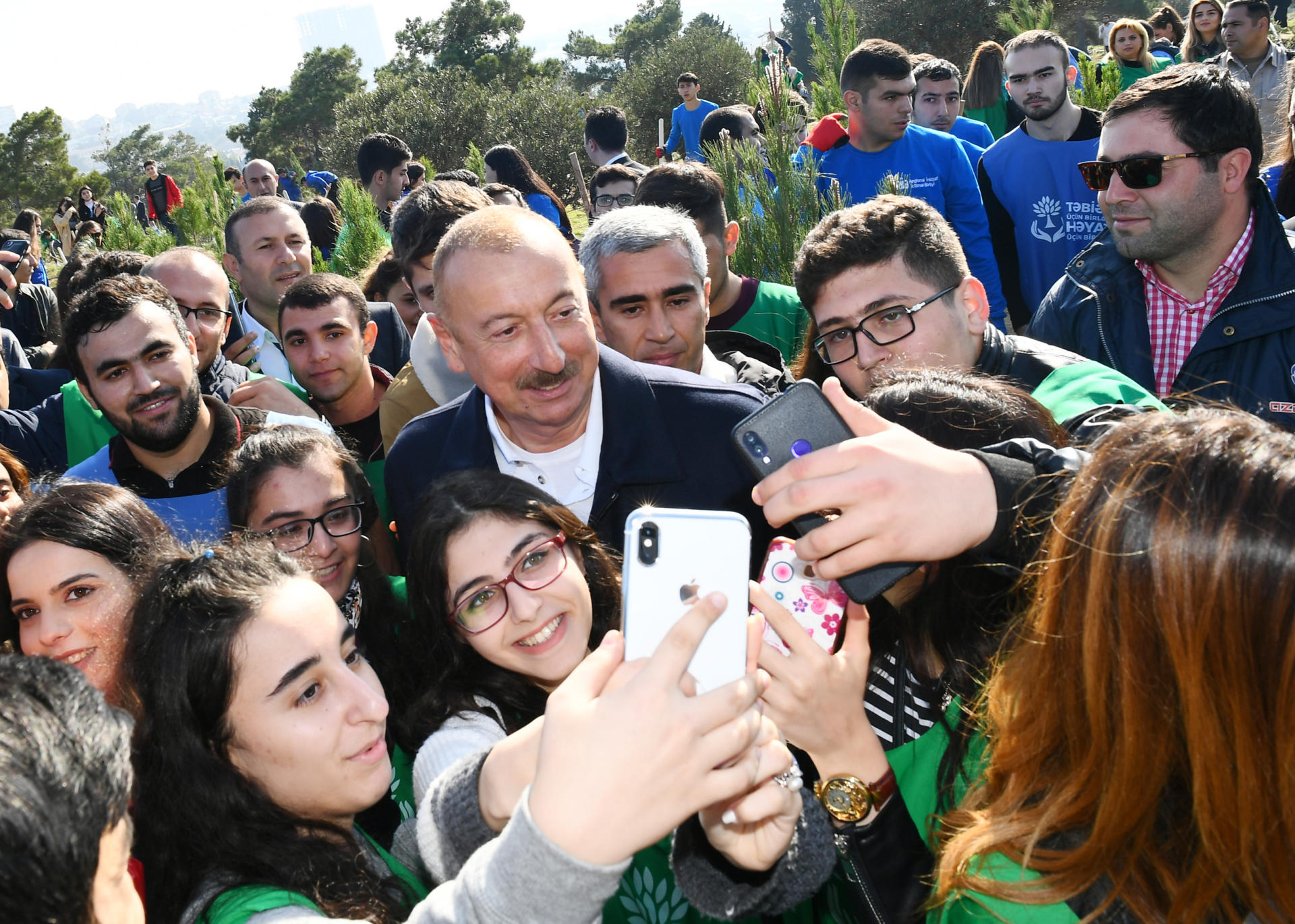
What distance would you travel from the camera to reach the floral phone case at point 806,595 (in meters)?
1.68

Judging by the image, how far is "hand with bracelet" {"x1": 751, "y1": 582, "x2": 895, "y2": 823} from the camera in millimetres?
1422

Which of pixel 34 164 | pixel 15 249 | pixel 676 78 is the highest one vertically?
pixel 34 164

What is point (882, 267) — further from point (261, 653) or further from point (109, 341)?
point (109, 341)

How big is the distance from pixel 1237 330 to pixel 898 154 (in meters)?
2.79

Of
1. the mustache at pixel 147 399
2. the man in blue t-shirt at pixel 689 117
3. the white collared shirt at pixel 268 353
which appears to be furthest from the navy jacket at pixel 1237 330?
the man in blue t-shirt at pixel 689 117

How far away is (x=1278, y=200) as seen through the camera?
3.73 m

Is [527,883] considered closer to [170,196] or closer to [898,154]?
[898,154]

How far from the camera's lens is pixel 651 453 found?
8.58 feet

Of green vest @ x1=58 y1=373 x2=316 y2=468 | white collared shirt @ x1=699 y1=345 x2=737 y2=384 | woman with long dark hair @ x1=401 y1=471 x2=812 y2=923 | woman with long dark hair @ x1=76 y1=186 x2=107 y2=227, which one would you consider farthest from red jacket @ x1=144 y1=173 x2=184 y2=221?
woman with long dark hair @ x1=401 y1=471 x2=812 y2=923

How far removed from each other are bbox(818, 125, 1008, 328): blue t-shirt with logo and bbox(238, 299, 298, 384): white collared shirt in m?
2.89

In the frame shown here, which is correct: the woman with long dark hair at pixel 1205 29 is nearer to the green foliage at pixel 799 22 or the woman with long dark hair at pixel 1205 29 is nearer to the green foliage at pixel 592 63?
the green foliage at pixel 592 63

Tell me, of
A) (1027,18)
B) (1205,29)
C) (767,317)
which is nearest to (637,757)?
(767,317)

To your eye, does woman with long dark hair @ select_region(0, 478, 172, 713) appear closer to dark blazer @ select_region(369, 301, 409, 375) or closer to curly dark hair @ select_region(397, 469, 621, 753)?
curly dark hair @ select_region(397, 469, 621, 753)

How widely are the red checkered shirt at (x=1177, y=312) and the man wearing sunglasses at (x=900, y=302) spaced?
77cm
